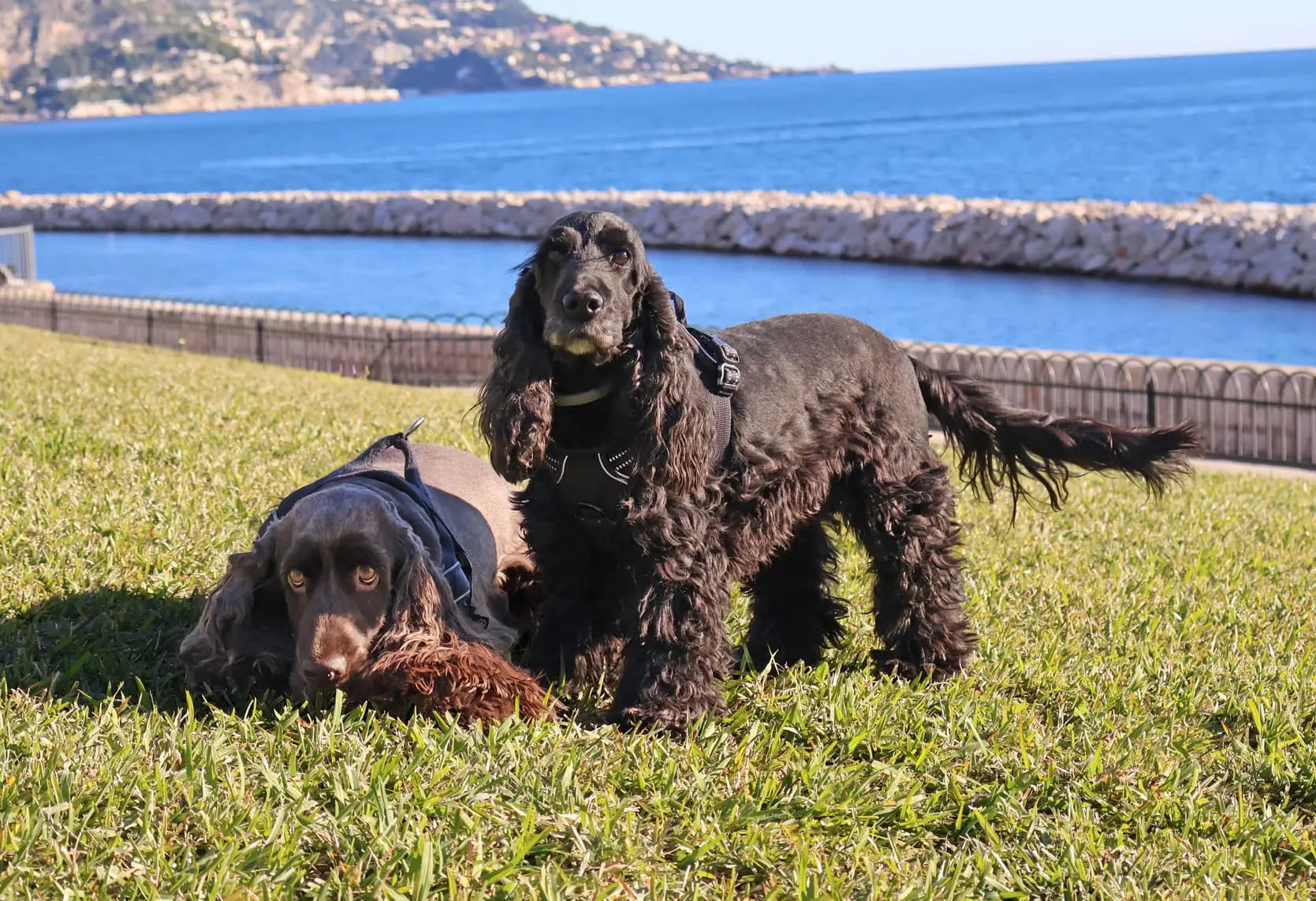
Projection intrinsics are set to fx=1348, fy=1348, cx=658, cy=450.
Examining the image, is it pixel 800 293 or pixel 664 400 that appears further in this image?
pixel 800 293

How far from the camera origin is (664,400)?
12.0 ft

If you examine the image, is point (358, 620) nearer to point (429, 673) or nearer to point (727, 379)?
point (429, 673)

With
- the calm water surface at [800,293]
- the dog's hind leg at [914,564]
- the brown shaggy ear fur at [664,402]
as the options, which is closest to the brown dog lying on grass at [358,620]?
the brown shaggy ear fur at [664,402]

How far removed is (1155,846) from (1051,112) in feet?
409

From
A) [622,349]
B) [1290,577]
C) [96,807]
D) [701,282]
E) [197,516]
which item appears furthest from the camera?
[701,282]

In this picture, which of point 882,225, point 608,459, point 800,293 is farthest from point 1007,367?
point 882,225

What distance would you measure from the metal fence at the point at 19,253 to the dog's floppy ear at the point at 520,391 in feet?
82.4

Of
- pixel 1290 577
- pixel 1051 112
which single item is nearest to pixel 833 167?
pixel 1051 112

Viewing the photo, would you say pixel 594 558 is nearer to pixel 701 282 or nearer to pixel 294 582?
pixel 294 582

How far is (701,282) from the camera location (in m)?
27.7

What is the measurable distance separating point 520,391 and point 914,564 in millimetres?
1601

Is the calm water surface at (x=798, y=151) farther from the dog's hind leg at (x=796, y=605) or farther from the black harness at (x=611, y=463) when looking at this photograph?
the black harness at (x=611, y=463)

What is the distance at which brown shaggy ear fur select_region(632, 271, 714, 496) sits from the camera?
3658mm

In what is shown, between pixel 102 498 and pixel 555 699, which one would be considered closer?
pixel 555 699
